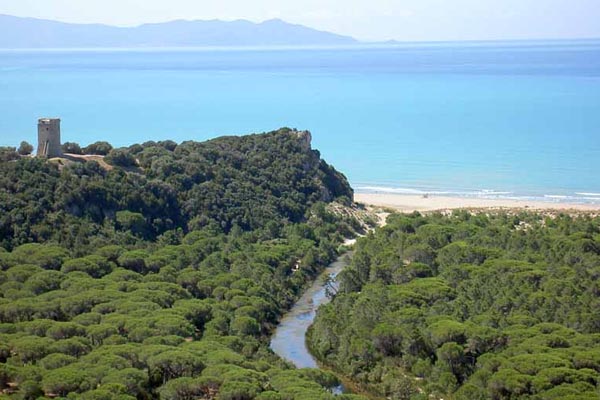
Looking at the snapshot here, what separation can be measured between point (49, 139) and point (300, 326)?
1828 cm

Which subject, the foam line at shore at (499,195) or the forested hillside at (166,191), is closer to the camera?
the forested hillside at (166,191)

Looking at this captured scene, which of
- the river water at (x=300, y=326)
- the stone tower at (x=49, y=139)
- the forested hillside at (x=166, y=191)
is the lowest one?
the river water at (x=300, y=326)

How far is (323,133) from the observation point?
292ft

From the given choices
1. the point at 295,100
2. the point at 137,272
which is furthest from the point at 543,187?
the point at 295,100

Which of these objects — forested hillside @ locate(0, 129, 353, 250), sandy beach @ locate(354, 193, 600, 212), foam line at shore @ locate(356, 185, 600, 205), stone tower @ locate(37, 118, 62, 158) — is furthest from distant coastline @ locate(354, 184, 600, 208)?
stone tower @ locate(37, 118, 62, 158)

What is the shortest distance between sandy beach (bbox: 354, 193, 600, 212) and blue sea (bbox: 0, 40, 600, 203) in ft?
7.15

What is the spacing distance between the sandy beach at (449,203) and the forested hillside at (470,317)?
525 inches

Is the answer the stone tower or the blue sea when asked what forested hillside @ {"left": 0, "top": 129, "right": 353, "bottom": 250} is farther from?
the blue sea

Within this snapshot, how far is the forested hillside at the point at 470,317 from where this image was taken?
24767mm

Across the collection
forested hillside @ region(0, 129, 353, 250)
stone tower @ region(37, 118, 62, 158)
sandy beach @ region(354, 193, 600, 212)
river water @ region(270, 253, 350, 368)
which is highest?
stone tower @ region(37, 118, 62, 158)

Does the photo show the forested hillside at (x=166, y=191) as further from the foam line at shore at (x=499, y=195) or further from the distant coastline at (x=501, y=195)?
the foam line at shore at (x=499, y=195)

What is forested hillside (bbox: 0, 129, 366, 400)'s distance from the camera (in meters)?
23.6

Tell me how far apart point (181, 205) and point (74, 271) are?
1325cm

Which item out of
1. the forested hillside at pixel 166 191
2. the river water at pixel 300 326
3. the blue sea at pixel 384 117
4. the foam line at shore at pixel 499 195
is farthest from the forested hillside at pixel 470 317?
the blue sea at pixel 384 117
